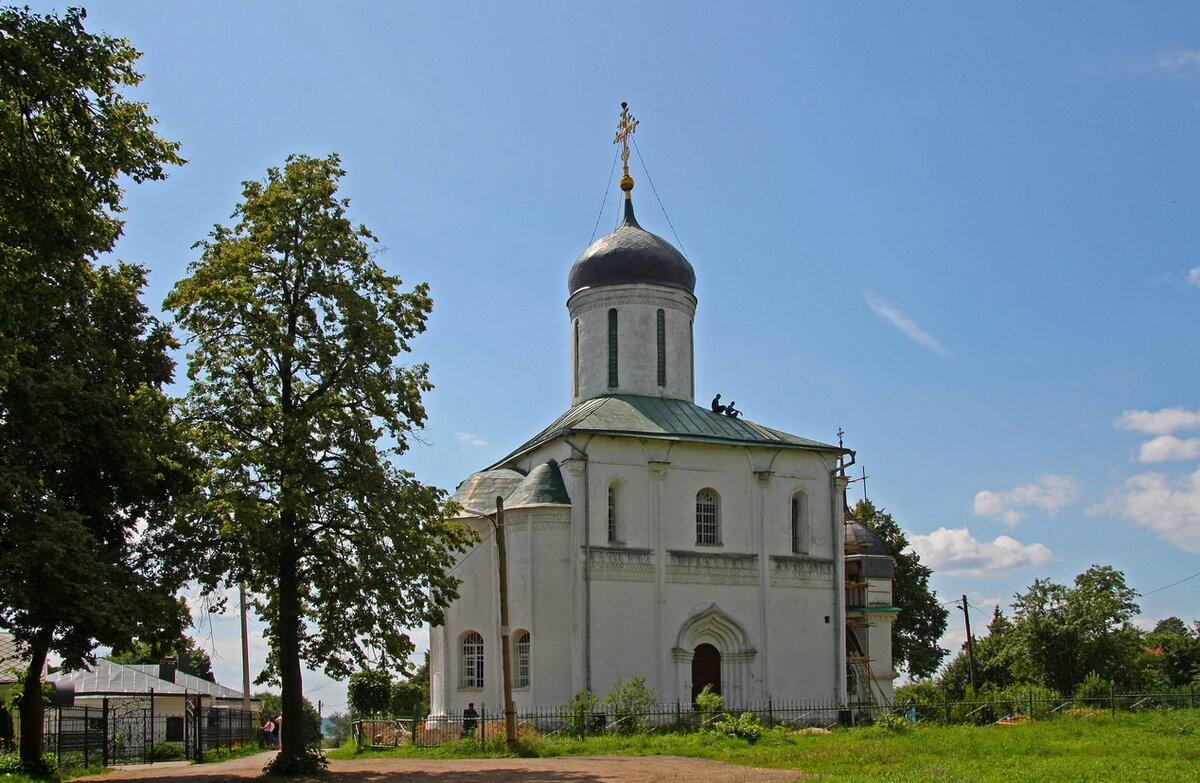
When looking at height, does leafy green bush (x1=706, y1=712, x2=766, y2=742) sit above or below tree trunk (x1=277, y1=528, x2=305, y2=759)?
below

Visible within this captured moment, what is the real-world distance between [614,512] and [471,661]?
5265 millimetres

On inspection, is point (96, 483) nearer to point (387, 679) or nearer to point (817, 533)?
point (387, 679)

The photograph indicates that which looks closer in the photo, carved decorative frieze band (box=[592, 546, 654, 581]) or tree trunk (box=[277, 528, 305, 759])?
tree trunk (box=[277, 528, 305, 759])

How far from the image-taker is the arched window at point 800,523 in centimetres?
3106

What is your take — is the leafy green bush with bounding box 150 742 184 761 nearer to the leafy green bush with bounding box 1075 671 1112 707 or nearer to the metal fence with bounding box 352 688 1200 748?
the metal fence with bounding box 352 688 1200 748

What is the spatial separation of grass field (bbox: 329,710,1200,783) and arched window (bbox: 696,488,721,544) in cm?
666

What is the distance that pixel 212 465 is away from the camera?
18906mm

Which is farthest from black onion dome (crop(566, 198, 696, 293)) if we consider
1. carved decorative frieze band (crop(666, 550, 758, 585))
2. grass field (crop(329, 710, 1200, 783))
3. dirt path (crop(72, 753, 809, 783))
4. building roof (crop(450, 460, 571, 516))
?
dirt path (crop(72, 753, 809, 783))

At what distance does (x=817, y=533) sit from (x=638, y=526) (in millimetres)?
5506

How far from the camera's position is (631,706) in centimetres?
2569

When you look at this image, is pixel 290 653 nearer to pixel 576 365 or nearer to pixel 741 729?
pixel 741 729

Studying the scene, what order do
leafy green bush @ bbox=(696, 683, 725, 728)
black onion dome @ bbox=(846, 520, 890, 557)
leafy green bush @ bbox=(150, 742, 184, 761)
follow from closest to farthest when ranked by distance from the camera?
leafy green bush @ bbox=(696, 683, 725, 728), leafy green bush @ bbox=(150, 742, 184, 761), black onion dome @ bbox=(846, 520, 890, 557)

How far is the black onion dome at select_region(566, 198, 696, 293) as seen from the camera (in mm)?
32812

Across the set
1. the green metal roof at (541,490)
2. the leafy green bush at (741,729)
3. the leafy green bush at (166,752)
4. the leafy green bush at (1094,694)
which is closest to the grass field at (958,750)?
the leafy green bush at (741,729)
